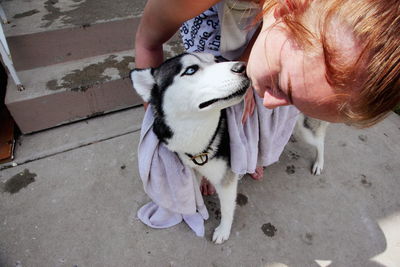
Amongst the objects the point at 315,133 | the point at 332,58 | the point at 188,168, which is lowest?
the point at 315,133

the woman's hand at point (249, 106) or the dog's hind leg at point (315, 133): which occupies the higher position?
the woman's hand at point (249, 106)

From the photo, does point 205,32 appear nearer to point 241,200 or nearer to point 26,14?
point 241,200

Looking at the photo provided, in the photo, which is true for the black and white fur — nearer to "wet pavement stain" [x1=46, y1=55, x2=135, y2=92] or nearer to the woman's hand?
the woman's hand

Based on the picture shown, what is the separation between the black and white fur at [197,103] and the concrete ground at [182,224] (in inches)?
19.3

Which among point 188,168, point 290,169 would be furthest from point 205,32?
point 290,169

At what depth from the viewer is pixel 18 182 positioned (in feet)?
6.73

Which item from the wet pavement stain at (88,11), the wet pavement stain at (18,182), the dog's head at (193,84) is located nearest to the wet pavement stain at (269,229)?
the dog's head at (193,84)

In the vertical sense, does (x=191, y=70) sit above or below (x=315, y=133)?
above

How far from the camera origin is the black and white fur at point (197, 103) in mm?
1136

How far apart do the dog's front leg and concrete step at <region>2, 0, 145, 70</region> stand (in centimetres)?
186

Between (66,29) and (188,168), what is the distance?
179 cm

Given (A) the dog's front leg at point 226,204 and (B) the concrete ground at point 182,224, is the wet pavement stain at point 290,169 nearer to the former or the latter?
(B) the concrete ground at point 182,224

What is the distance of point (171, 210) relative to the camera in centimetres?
174

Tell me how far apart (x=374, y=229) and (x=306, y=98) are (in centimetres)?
163
